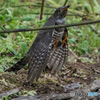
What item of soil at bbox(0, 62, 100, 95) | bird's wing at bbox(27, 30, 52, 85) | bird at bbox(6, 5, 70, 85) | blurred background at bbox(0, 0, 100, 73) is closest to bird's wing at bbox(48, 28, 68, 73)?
bird at bbox(6, 5, 70, 85)

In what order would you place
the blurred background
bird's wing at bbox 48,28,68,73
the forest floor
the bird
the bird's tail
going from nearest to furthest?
the forest floor, the bird, the bird's tail, bird's wing at bbox 48,28,68,73, the blurred background

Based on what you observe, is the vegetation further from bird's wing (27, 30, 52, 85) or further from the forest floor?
bird's wing (27, 30, 52, 85)

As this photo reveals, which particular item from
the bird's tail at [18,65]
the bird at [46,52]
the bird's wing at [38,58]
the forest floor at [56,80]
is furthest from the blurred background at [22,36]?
the bird's wing at [38,58]

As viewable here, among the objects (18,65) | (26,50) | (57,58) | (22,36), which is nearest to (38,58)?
(18,65)

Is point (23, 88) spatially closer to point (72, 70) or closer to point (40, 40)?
point (40, 40)

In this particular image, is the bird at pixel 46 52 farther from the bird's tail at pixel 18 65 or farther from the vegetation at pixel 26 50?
the vegetation at pixel 26 50

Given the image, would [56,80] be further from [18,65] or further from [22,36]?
[22,36]

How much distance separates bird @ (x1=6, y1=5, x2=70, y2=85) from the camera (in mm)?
3141

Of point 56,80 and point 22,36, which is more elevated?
point 22,36

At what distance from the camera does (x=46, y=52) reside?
3213mm

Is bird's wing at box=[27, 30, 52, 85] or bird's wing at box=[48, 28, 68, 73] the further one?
bird's wing at box=[48, 28, 68, 73]

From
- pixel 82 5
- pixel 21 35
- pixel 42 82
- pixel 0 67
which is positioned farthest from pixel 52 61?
pixel 82 5

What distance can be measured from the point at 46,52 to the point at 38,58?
6.7 inches

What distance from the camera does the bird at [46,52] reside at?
314cm
